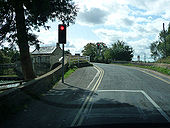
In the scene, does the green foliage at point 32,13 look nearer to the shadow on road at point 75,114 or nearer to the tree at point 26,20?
the tree at point 26,20

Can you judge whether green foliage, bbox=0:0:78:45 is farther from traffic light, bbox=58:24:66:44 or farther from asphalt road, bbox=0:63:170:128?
asphalt road, bbox=0:63:170:128

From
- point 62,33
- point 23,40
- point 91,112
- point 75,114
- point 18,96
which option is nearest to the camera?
point 75,114

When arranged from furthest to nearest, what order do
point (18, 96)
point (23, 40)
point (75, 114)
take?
point (23, 40) < point (18, 96) < point (75, 114)

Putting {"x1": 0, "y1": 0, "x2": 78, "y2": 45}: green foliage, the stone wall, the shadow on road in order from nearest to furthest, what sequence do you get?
the shadow on road
the stone wall
{"x1": 0, "y1": 0, "x2": 78, "y2": 45}: green foliage

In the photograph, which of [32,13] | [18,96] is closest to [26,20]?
[32,13]

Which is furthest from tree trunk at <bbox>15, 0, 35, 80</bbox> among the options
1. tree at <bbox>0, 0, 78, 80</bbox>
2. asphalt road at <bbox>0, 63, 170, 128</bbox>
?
asphalt road at <bbox>0, 63, 170, 128</bbox>

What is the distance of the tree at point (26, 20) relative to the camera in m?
10.5

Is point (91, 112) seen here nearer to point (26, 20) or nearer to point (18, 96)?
point (18, 96)

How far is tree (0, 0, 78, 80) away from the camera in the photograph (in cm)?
1046

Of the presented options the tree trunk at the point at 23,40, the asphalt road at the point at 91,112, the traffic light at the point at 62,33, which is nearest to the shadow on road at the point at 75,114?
the asphalt road at the point at 91,112

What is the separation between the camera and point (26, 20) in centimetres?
1203

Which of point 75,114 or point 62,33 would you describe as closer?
point 75,114

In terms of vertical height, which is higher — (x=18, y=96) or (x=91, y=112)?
(x=18, y=96)

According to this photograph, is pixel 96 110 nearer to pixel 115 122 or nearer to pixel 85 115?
pixel 85 115
